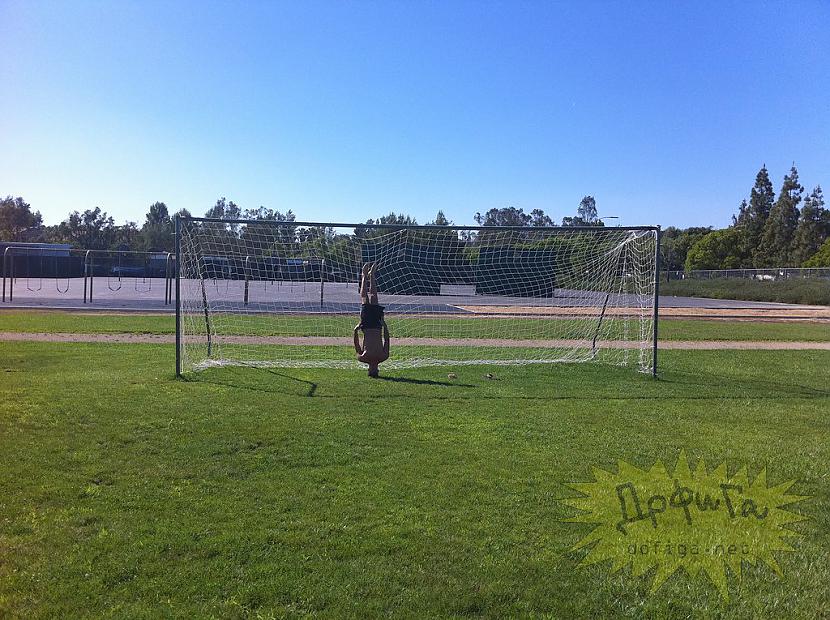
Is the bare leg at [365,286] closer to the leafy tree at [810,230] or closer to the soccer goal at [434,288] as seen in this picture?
the soccer goal at [434,288]

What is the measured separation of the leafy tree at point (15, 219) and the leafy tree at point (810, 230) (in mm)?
89265

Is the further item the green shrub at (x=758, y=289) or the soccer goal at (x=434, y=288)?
the green shrub at (x=758, y=289)

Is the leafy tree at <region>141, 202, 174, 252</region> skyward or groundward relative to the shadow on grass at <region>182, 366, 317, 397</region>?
skyward

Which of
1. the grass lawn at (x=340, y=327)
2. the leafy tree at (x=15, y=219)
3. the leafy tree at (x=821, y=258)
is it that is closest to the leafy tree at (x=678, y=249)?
the leafy tree at (x=821, y=258)

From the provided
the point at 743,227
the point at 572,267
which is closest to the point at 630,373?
the point at 572,267

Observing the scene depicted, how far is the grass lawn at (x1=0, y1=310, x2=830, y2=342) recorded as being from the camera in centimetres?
1664

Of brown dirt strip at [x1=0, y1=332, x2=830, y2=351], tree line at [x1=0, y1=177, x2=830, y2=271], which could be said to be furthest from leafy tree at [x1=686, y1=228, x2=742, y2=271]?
brown dirt strip at [x1=0, y1=332, x2=830, y2=351]

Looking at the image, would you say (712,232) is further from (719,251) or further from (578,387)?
(578,387)

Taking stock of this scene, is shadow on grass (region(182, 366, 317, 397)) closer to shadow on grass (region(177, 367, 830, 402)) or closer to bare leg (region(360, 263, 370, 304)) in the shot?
shadow on grass (region(177, 367, 830, 402))

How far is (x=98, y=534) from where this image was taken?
3863mm

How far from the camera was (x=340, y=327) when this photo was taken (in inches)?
741

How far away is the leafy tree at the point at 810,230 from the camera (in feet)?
Answer: 194

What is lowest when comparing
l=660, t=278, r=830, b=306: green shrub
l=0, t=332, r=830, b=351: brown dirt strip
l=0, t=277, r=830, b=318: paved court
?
l=0, t=332, r=830, b=351: brown dirt strip

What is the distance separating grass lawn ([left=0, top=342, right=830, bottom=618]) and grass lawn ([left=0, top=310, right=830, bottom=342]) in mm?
7723
